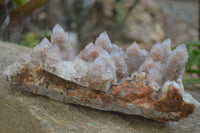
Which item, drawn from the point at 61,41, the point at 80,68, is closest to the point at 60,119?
the point at 80,68

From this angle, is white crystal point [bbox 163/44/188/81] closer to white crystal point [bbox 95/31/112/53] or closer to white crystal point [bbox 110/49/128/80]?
white crystal point [bbox 110/49/128/80]

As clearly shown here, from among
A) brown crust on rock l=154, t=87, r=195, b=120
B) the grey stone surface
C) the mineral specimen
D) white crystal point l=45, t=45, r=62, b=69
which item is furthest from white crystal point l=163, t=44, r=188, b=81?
white crystal point l=45, t=45, r=62, b=69

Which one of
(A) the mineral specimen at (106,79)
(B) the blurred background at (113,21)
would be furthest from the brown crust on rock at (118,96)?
(B) the blurred background at (113,21)

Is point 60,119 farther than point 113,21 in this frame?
No

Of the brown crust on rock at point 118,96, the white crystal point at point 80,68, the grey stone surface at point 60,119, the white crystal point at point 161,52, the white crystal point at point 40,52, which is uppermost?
the white crystal point at point 161,52

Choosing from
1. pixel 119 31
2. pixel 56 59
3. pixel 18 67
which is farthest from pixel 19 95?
pixel 119 31

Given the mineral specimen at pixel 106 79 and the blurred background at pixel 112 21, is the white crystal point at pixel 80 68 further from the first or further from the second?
the blurred background at pixel 112 21

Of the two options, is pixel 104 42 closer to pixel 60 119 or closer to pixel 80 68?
pixel 80 68
